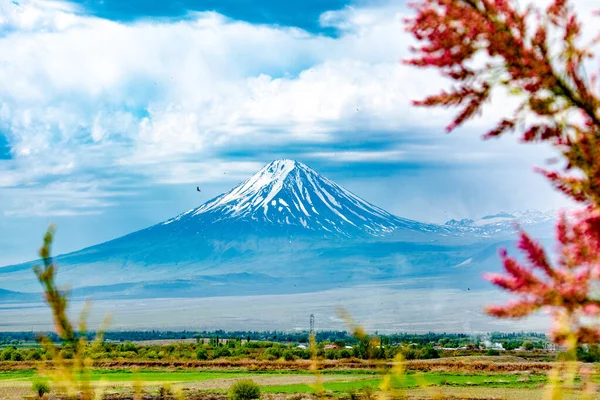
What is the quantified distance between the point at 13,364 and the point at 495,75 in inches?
3455

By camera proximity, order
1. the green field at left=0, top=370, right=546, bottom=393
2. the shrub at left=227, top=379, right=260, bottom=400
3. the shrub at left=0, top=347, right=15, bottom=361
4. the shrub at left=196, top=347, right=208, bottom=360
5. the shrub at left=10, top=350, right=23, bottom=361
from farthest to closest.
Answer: the shrub at left=196, top=347, right=208, bottom=360, the shrub at left=0, top=347, right=15, bottom=361, the shrub at left=10, top=350, right=23, bottom=361, the green field at left=0, top=370, right=546, bottom=393, the shrub at left=227, top=379, right=260, bottom=400

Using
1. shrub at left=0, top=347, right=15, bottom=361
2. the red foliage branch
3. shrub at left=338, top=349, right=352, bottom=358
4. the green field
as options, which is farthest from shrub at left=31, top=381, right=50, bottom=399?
the red foliage branch

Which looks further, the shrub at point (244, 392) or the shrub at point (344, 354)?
the shrub at point (344, 354)

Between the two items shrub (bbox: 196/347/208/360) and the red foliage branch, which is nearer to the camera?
the red foliage branch

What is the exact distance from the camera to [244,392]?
1950 inches

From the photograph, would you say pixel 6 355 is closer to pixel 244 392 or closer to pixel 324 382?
pixel 324 382

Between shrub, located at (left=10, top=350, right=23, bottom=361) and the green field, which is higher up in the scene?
Answer: shrub, located at (left=10, top=350, right=23, bottom=361)

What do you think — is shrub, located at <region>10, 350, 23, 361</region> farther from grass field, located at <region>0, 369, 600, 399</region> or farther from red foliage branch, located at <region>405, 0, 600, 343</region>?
red foliage branch, located at <region>405, 0, 600, 343</region>

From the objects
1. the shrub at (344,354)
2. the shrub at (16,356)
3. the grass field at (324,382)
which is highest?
the shrub at (16,356)

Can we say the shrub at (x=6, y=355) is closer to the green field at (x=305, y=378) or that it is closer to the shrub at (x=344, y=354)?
the green field at (x=305, y=378)

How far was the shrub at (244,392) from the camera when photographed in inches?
1934

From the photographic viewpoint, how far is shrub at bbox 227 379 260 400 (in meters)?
49.1

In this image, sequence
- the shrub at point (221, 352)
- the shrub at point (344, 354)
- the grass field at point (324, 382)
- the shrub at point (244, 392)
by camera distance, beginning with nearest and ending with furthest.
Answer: the shrub at point (244, 392), the grass field at point (324, 382), the shrub at point (344, 354), the shrub at point (221, 352)

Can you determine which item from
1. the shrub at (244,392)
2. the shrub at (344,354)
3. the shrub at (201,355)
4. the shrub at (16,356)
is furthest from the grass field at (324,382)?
the shrub at (201,355)
